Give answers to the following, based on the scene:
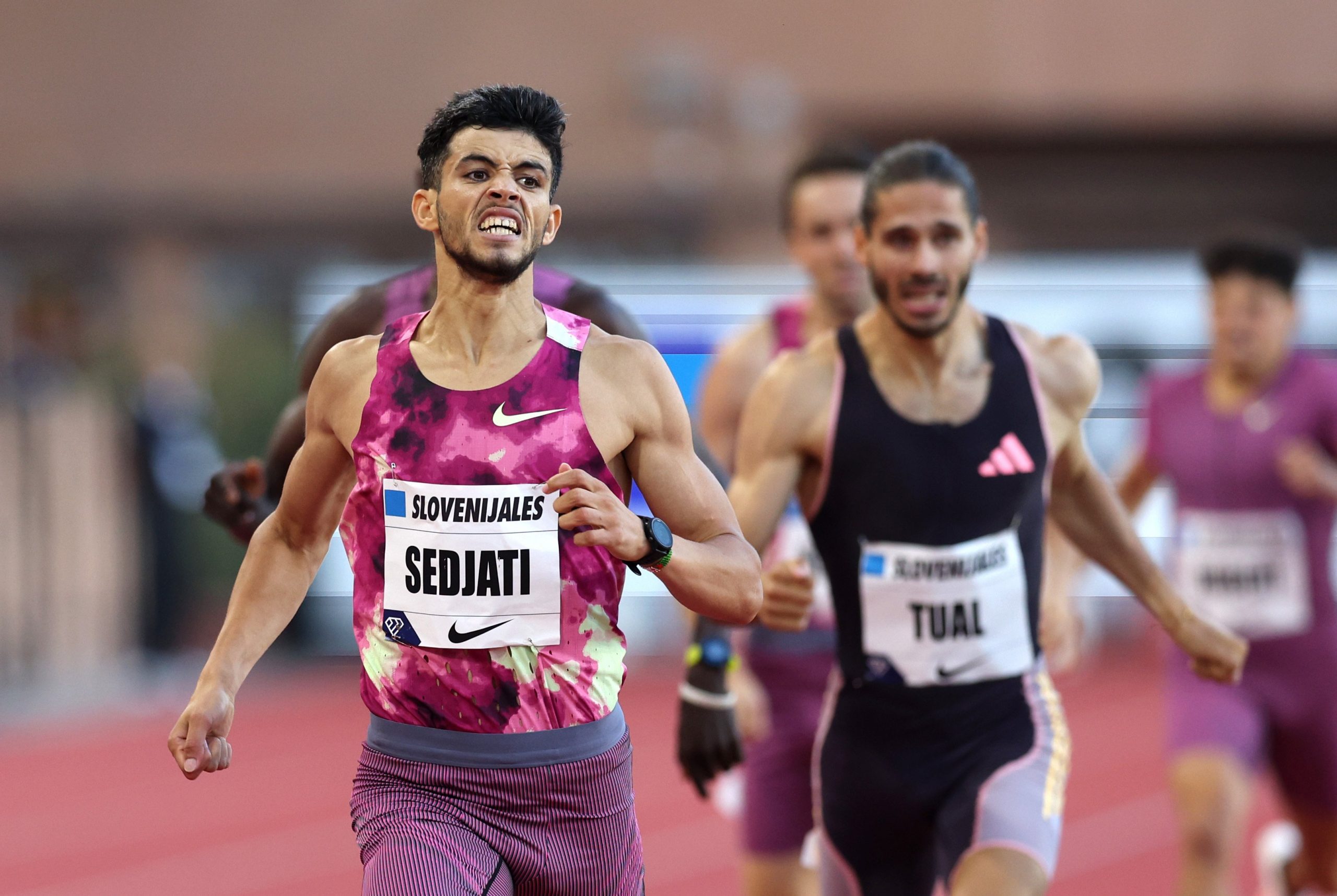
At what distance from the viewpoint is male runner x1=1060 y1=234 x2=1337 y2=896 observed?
19.4 feet

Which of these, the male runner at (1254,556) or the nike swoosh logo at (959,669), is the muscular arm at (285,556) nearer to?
the nike swoosh logo at (959,669)

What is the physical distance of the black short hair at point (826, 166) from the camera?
5656 millimetres

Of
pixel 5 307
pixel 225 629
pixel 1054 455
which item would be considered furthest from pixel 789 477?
pixel 5 307

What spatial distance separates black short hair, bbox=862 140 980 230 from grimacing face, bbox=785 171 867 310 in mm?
1143

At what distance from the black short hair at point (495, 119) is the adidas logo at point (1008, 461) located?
1.43 metres

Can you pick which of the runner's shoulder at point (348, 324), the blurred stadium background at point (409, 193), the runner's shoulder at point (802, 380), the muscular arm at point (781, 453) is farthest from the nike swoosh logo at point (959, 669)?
the blurred stadium background at point (409, 193)

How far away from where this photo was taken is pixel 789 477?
4207 mm

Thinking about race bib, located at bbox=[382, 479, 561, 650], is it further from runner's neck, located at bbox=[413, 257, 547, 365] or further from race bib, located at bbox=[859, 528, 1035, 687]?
race bib, located at bbox=[859, 528, 1035, 687]

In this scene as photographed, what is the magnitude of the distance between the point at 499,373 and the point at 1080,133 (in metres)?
12.6

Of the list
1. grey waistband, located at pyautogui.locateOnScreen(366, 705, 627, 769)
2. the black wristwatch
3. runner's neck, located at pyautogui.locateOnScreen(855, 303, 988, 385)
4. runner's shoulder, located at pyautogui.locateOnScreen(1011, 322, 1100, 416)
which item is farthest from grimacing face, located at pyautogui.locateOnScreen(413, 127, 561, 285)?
runner's shoulder, located at pyautogui.locateOnScreen(1011, 322, 1100, 416)

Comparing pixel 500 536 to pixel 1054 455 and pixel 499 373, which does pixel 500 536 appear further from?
pixel 1054 455

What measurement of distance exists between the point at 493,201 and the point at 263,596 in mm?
882

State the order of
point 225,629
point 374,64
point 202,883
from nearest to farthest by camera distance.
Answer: point 225,629, point 202,883, point 374,64

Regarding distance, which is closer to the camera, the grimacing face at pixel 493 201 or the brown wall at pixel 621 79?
the grimacing face at pixel 493 201
